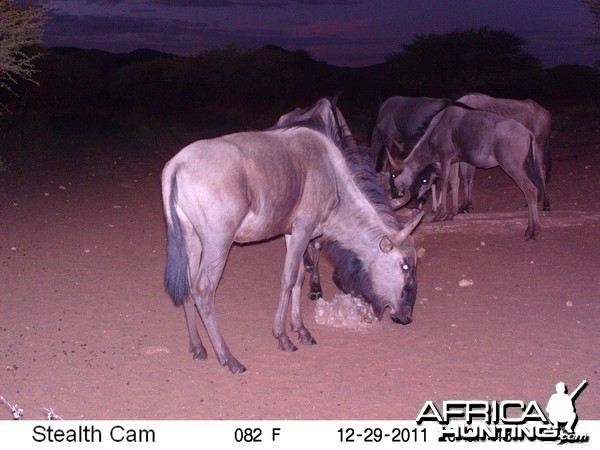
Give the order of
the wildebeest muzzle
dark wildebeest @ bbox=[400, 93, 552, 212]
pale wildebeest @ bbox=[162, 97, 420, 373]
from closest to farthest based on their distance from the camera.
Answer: pale wildebeest @ bbox=[162, 97, 420, 373]
the wildebeest muzzle
dark wildebeest @ bbox=[400, 93, 552, 212]

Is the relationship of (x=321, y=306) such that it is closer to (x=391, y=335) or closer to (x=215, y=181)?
(x=391, y=335)

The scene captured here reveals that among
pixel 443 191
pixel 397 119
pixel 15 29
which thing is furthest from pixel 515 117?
pixel 15 29

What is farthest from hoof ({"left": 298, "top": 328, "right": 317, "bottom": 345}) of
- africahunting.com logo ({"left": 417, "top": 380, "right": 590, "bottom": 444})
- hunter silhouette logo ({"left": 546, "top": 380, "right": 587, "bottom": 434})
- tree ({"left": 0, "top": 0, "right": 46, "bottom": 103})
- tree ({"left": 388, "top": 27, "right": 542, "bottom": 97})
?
tree ({"left": 388, "top": 27, "right": 542, "bottom": 97})

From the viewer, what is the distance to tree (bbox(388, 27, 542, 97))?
30.6 meters

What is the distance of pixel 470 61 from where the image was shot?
101ft

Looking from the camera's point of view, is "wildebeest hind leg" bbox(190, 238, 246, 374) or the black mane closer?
"wildebeest hind leg" bbox(190, 238, 246, 374)

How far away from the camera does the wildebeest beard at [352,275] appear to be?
5125 millimetres

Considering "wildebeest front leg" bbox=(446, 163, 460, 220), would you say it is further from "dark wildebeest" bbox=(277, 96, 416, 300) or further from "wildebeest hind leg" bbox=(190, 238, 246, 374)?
"wildebeest hind leg" bbox=(190, 238, 246, 374)

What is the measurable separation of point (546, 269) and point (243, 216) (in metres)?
3.68

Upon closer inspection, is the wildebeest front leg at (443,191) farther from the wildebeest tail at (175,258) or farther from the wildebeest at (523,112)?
the wildebeest tail at (175,258)

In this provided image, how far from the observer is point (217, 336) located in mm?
4590

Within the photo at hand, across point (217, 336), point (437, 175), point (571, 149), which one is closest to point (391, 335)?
point (217, 336)

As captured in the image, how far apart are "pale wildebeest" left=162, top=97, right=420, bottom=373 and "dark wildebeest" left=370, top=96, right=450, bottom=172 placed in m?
5.43

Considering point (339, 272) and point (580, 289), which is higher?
point (339, 272)
